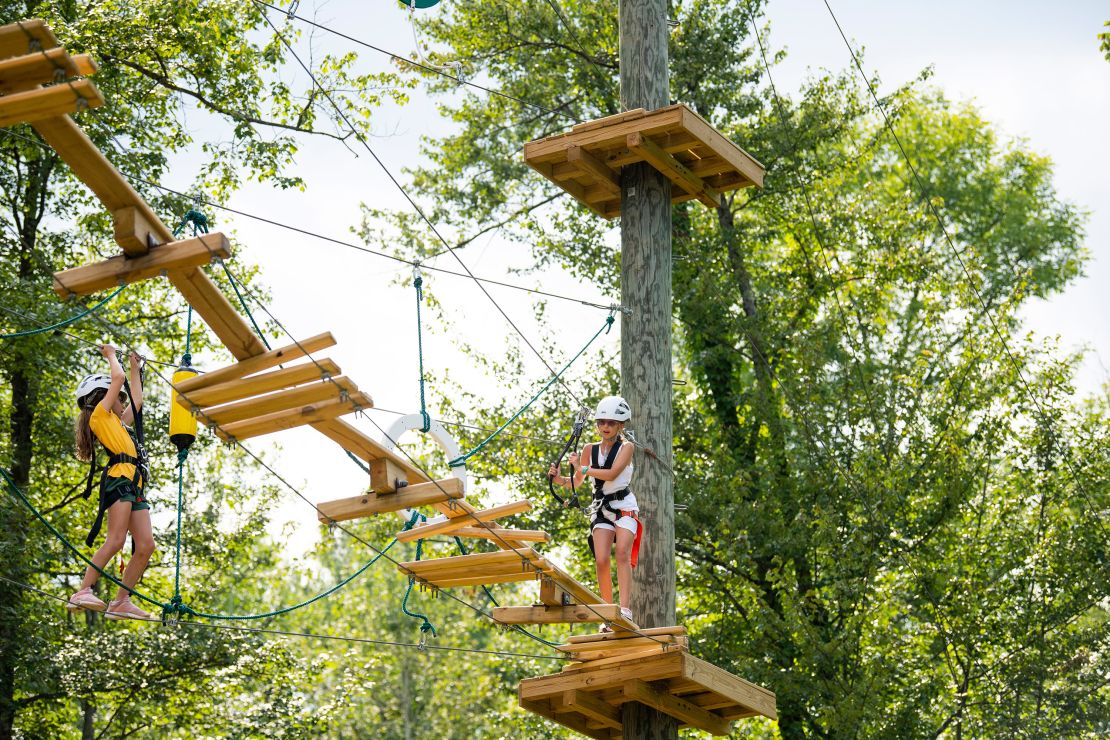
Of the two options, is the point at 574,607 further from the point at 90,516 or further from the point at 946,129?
the point at 946,129

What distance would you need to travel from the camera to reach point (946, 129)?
1182 inches

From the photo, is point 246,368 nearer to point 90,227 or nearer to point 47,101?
point 47,101

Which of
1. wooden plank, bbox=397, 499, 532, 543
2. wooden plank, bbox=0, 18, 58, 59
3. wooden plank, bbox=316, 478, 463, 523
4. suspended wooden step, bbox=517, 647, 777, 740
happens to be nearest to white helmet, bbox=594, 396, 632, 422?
wooden plank, bbox=397, 499, 532, 543

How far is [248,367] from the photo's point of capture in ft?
20.6

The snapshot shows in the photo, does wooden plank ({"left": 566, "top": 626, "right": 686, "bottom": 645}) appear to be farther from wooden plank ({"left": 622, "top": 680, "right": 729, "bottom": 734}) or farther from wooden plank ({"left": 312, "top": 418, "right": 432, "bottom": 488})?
wooden plank ({"left": 312, "top": 418, "right": 432, "bottom": 488})

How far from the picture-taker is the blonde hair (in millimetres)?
7656

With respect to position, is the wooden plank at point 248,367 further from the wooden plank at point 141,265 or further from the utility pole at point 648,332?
the utility pole at point 648,332

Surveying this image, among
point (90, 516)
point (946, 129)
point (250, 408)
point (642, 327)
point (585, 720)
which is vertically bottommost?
point (585, 720)

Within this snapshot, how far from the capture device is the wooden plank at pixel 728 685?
7.58 metres

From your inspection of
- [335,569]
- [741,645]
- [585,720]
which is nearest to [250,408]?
[585,720]

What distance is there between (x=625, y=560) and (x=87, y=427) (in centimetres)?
306

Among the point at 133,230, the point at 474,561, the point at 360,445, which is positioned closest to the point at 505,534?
the point at 474,561

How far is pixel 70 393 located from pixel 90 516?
4.70ft

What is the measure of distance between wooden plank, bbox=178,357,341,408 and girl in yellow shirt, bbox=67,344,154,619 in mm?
1349
